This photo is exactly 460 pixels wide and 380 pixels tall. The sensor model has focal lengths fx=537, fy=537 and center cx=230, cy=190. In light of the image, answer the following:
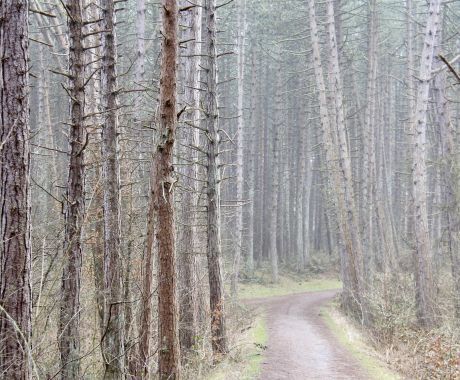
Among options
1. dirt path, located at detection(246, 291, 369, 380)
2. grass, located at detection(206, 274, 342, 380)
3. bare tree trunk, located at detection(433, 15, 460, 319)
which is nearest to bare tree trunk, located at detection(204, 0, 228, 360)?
A: grass, located at detection(206, 274, 342, 380)

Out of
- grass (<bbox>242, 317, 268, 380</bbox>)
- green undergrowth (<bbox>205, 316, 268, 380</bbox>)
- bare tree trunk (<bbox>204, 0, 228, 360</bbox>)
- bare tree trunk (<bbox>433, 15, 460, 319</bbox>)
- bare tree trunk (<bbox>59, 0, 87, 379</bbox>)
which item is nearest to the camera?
bare tree trunk (<bbox>59, 0, 87, 379</bbox>)

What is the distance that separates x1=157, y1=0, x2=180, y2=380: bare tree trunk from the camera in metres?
6.85

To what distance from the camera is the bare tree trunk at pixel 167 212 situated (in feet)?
22.5

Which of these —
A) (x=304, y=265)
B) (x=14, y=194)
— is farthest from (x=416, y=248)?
(x=304, y=265)

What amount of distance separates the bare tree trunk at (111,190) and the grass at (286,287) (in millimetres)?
16283

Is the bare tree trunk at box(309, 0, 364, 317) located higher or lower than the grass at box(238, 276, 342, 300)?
higher

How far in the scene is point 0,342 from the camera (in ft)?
16.2

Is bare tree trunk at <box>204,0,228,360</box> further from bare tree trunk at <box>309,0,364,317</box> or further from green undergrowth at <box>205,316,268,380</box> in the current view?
bare tree trunk at <box>309,0,364,317</box>

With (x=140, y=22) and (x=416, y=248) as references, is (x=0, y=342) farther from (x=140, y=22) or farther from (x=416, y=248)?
(x=140, y=22)

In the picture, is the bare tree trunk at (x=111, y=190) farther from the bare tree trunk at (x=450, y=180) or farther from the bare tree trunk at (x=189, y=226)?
the bare tree trunk at (x=450, y=180)

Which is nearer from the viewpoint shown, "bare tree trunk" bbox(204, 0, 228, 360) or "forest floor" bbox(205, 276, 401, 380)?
"forest floor" bbox(205, 276, 401, 380)

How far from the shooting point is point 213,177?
11.2 metres

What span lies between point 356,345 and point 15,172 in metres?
9.94

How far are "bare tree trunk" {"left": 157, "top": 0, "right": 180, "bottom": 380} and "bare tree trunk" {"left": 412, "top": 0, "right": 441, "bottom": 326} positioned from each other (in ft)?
32.9
